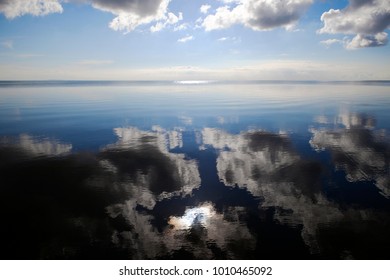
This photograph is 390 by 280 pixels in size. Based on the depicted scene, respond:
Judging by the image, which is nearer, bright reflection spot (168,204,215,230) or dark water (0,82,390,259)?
dark water (0,82,390,259)

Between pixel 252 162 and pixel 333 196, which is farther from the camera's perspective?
pixel 252 162

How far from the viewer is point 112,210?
14.8 metres

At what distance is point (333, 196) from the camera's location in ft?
53.1

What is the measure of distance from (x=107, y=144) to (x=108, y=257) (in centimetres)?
1815

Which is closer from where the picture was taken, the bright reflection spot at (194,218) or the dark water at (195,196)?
the dark water at (195,196)

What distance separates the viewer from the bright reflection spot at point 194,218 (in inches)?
528

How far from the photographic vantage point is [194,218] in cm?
1404

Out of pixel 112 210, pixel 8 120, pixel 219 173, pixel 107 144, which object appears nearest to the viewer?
pixel 112 210

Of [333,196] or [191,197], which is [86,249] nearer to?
[191,197]

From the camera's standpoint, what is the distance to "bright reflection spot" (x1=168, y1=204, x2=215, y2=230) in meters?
13.4

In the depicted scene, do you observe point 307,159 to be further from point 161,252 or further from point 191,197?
point 161,252

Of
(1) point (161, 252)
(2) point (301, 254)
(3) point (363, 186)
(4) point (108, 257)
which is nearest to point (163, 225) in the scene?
(1) point (161, 252)

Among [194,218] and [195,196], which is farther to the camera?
[195,196]

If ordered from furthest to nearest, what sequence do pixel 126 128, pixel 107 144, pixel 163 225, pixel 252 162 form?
pixel 126 128, pixel 107 144, pixel 252 162, pixel 163 225
